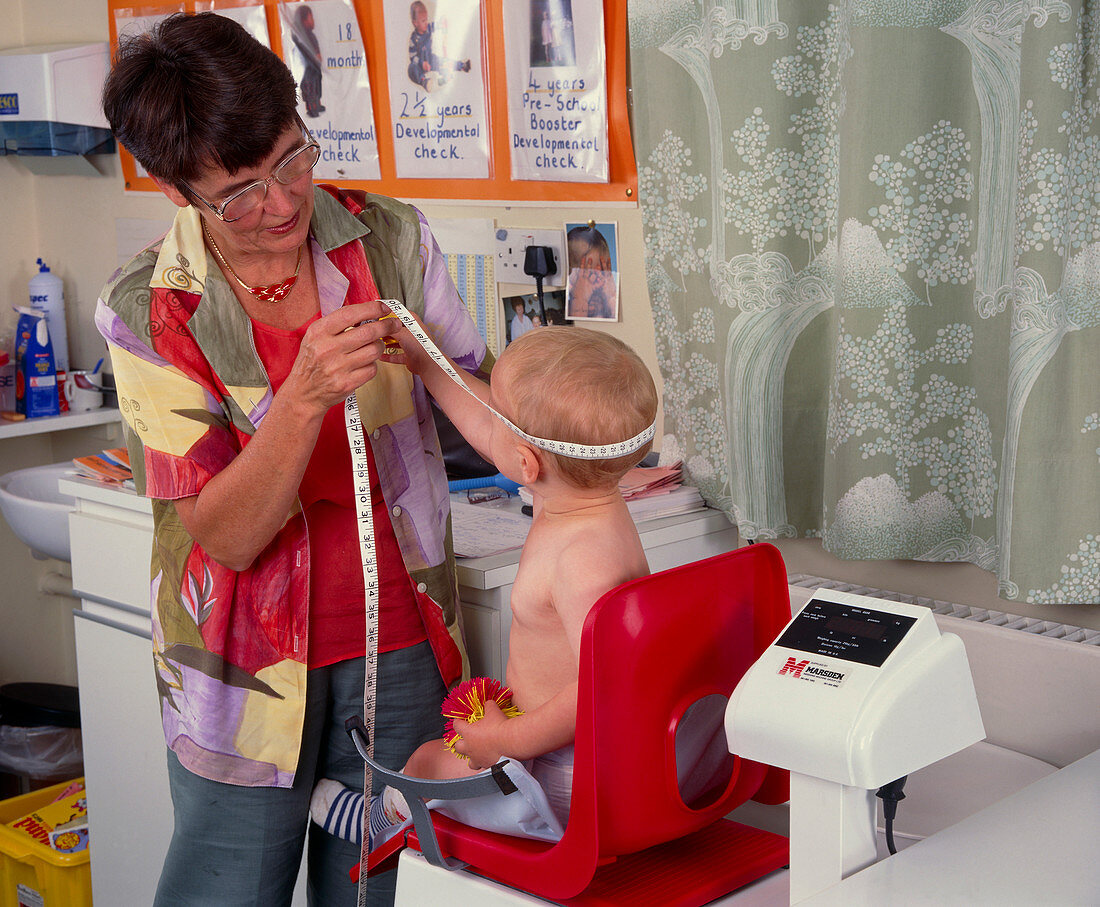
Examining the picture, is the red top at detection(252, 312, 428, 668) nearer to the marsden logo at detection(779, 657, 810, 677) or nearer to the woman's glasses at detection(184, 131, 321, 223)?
the woman's glasses at detection(184, 131, 321, 223)

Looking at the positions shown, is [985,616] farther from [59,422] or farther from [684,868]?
[59,422]

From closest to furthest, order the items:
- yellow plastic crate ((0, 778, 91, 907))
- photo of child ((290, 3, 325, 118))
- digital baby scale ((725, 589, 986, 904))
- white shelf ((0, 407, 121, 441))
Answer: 1. digital baby scale ((725, 589, 986, 904))
2. yellow plastic crate ((0, 778, 91, 907))
3. photo of child ((290, 3, 325, 118))
4. white shelf ((0, 407, 121, 441))

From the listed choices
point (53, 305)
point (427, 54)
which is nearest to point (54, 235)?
point (53, 305)

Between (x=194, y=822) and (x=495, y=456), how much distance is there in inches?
25.1

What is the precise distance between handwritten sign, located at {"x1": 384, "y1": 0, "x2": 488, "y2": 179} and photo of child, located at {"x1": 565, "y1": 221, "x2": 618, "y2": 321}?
289 mm

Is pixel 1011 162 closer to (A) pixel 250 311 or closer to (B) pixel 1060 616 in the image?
(B) pixel 1060 616

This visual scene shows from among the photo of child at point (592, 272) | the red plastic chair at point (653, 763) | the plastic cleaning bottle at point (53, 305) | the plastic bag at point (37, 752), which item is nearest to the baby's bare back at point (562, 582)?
the red plastic chair at point (653, 763)

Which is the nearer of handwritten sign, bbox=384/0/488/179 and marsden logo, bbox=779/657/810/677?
marsden logo, bbox=779/657/810/677

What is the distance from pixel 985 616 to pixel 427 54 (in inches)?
64.4

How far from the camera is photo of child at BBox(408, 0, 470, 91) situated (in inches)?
96.7

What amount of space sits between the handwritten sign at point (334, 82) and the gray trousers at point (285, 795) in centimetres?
152

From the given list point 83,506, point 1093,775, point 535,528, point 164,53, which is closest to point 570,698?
point 535,528

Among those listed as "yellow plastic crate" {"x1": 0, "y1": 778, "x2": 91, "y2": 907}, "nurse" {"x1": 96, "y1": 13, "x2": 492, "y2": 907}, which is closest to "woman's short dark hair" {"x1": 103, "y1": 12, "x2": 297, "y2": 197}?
"nurse" {"x1": 96, "y1": 13, "x2": 492, "y2": 907}

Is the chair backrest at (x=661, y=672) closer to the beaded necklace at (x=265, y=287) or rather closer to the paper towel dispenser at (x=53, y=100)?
the beaded necklace at (x=265, y=287)
